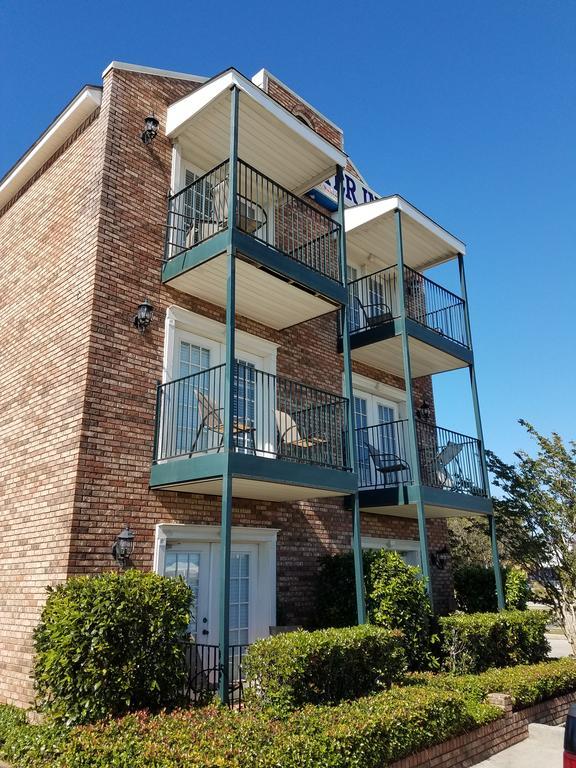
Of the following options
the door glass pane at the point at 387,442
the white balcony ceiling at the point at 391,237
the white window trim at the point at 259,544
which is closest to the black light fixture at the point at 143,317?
the white window trim at the point at 259,544

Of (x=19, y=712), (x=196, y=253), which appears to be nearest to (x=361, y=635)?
(x=19, y=712)

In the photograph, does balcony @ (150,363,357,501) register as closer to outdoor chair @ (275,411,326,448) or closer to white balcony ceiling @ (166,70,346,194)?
outdoor chair @ (275,411,326,448)

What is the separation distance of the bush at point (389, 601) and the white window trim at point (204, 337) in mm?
3631

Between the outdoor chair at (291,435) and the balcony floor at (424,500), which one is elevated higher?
the outdoor chair at (291,435)

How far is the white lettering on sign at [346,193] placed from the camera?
501 inches

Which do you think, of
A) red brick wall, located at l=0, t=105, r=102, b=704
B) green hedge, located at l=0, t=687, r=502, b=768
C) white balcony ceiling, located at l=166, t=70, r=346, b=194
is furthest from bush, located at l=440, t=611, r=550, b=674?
white balcony ceiling, located at l=166, t=70, r=346, b=194

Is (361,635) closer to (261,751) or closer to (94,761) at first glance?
(261,751)

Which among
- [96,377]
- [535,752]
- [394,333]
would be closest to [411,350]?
[394,333]

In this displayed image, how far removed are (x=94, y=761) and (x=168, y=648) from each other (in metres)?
1.40

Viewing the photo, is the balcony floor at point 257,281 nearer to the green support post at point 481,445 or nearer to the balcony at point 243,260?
the balcony at point 243,260

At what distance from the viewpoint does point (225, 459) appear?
692 cm

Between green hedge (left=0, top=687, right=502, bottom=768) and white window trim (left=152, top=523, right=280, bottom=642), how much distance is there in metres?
2.46

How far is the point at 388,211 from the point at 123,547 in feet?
27.8

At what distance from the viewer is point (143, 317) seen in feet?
26.8
